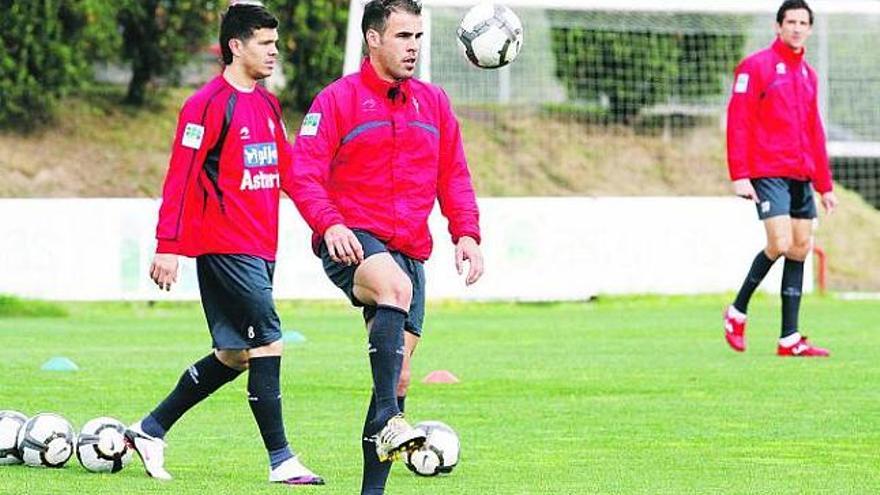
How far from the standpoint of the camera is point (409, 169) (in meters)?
7.57

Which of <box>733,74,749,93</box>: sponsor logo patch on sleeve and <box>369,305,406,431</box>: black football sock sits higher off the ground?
<box>733,74,749,93</box>: sponsor logo patch on sleeve

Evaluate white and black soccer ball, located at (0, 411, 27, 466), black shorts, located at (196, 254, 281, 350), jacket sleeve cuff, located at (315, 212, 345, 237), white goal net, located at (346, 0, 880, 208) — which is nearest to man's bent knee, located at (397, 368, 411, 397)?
jacket sleeve cuff, located at (315, 212, 345, 237)

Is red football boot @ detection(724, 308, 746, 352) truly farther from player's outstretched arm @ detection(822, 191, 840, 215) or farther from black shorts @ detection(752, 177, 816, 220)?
player's outstretched arm @ detection(822, 191, 840, 215)

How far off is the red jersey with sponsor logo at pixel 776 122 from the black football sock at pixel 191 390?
598 centimetres

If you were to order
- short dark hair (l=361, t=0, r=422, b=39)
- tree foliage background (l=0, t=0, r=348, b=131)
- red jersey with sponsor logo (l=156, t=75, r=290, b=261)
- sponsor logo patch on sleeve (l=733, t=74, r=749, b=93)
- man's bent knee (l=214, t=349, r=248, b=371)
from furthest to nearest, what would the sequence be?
tree foliage background (l=0, t=0, r=348, b=131) → sponsor logo patch on sleeve (l=733, t=74, r=749, b=93) → man's bent knee (l=214, t=349, r=248, b=371) → red jersey with sponsor logo (l=156, t=75, r=290, b=261) → short dark hair (l=361, t=0, r=422, b=39)

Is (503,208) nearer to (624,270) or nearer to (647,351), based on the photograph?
(624,270)

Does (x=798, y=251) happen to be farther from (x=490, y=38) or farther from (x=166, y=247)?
(x=166, y=247)

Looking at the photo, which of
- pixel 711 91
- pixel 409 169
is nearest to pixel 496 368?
pixel 409 169

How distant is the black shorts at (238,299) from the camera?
27.2 ft

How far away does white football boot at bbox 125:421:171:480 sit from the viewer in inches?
329

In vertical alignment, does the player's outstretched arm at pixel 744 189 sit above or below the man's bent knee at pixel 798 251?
above

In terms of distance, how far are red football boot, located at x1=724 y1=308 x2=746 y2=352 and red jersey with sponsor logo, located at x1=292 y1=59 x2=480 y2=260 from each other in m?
7.36

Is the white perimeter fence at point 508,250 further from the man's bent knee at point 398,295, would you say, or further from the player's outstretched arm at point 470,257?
the man's bent knee at point 398,295

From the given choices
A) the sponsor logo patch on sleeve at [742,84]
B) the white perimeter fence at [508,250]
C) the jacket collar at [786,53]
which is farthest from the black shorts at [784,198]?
the white perimeter fence at [508,250]
